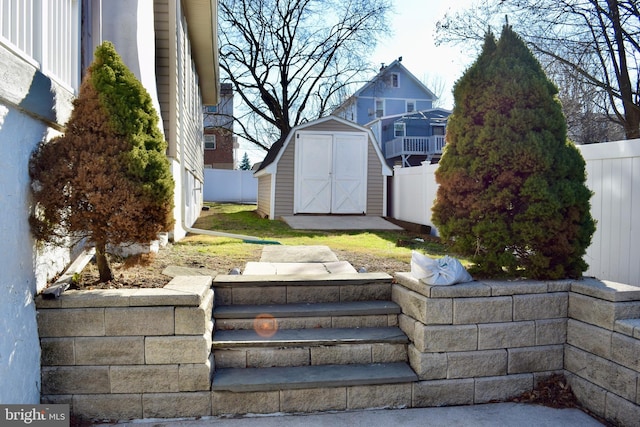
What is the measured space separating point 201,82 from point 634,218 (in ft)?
43.2

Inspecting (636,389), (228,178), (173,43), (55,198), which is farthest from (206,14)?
(228,178)

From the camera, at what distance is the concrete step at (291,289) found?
3895mm

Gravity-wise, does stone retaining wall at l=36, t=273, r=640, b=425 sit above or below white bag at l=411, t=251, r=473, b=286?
below

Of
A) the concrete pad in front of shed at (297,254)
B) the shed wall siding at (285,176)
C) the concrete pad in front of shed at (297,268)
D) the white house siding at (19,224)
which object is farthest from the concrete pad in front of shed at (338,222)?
the white house siding at (19,224)

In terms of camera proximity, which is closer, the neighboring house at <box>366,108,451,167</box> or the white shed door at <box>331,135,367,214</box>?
the white shed door at <box>331,135,367,214</box>

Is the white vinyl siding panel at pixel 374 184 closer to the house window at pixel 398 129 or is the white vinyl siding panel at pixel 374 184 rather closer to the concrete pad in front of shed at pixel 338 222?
the concrete pad in front of shed at pixel 338 222

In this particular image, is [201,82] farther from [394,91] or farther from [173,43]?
[394,91]

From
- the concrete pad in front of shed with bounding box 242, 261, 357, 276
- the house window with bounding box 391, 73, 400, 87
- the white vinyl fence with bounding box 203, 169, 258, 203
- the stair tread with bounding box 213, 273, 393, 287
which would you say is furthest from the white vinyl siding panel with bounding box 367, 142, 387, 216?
the house window with bounding box 391, 73, 400, 87

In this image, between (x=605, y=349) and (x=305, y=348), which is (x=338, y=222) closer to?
(x=305, y=348)

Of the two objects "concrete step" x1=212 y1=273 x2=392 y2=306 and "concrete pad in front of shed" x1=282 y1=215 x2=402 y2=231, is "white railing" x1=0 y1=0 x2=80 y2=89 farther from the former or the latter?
"concrete pad in front of shed" x1=282 y1=215 x2=402 y2=231

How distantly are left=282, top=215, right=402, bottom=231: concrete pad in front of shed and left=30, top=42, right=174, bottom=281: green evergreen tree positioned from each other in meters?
7.26

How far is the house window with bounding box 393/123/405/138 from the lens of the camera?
2525cm

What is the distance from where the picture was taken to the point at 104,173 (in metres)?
3.05

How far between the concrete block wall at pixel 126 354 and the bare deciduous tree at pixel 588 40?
11.7 meters
